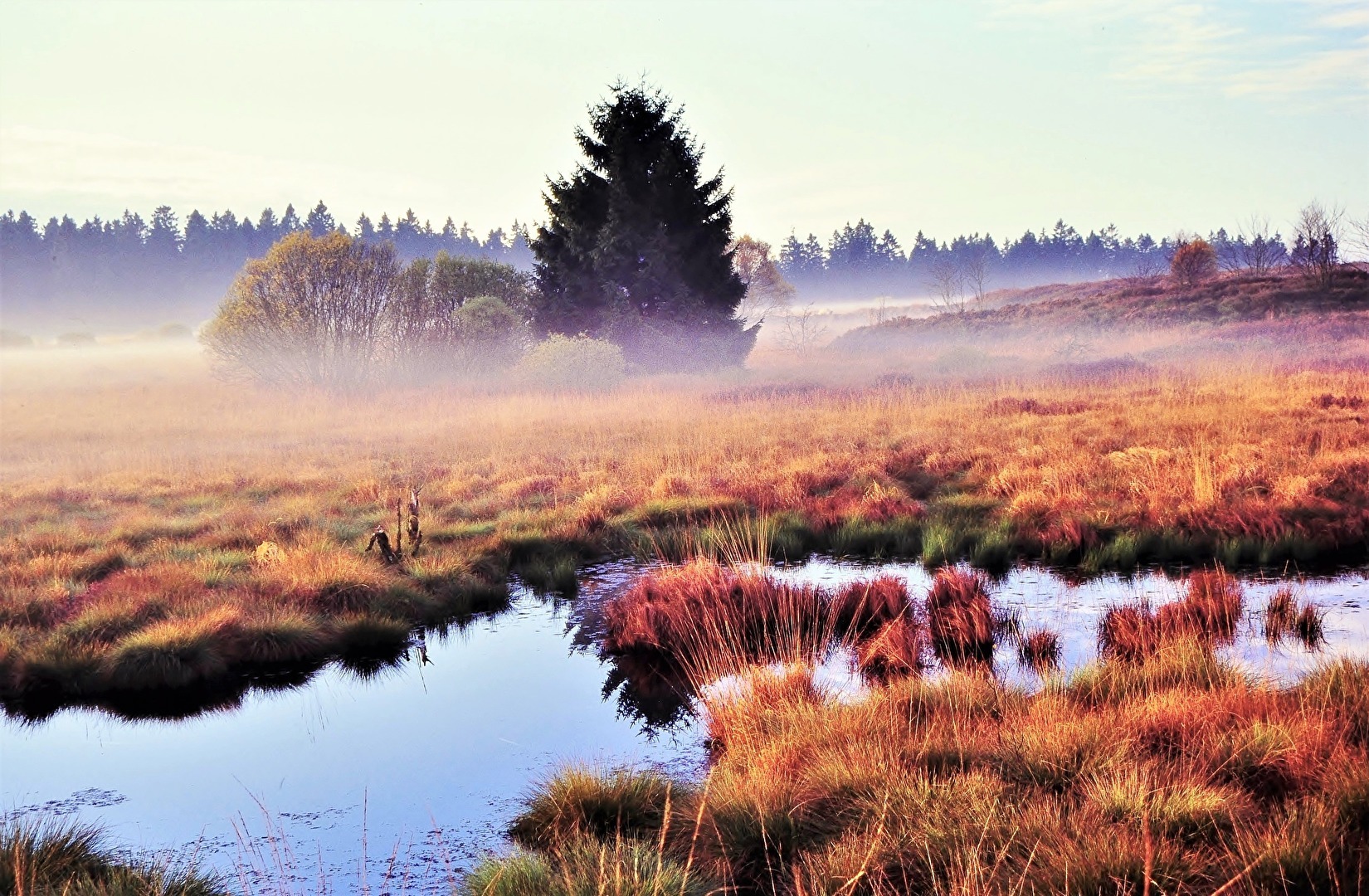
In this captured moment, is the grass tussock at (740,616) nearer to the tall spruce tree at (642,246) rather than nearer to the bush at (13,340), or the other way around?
the tall spruce tree at (642,246)

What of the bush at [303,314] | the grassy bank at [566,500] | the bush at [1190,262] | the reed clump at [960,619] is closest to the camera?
the reed clump at [960,619]

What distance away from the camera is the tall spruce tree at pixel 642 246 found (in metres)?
33.4

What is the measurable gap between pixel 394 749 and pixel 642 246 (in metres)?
27.4

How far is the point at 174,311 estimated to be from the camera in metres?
98.7

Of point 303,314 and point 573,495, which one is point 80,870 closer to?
point 573,495

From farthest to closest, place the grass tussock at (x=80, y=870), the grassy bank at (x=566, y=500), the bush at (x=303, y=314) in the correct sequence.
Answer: the bush at (x=303, y=314)
the grassy bank at (x=566, y=500)
the grass tussock at (x=80, y=870)

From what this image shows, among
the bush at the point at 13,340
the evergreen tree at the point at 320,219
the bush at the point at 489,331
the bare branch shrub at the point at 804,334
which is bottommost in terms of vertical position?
the bare branch shrub at the point at 804,334

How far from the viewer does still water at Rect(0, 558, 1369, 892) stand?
18.9 feet

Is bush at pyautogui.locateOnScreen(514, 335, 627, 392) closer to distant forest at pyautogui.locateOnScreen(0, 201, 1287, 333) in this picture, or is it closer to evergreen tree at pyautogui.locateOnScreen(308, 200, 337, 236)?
distant forest at pyautogui.locateOnScreen(0, 201, 1287, 333)

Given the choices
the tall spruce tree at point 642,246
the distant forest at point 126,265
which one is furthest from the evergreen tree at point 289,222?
the tall spruce tree at point 642,246

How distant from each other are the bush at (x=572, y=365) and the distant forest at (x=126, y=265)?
2168 inches

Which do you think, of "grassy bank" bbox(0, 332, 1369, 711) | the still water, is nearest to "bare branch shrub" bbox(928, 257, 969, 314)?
"grassy bank" bbox(0, 332, 1369, 711)

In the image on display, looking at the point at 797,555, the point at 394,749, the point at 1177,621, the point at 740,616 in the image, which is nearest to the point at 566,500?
the point at 797,555

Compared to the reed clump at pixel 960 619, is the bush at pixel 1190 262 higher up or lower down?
higher up
